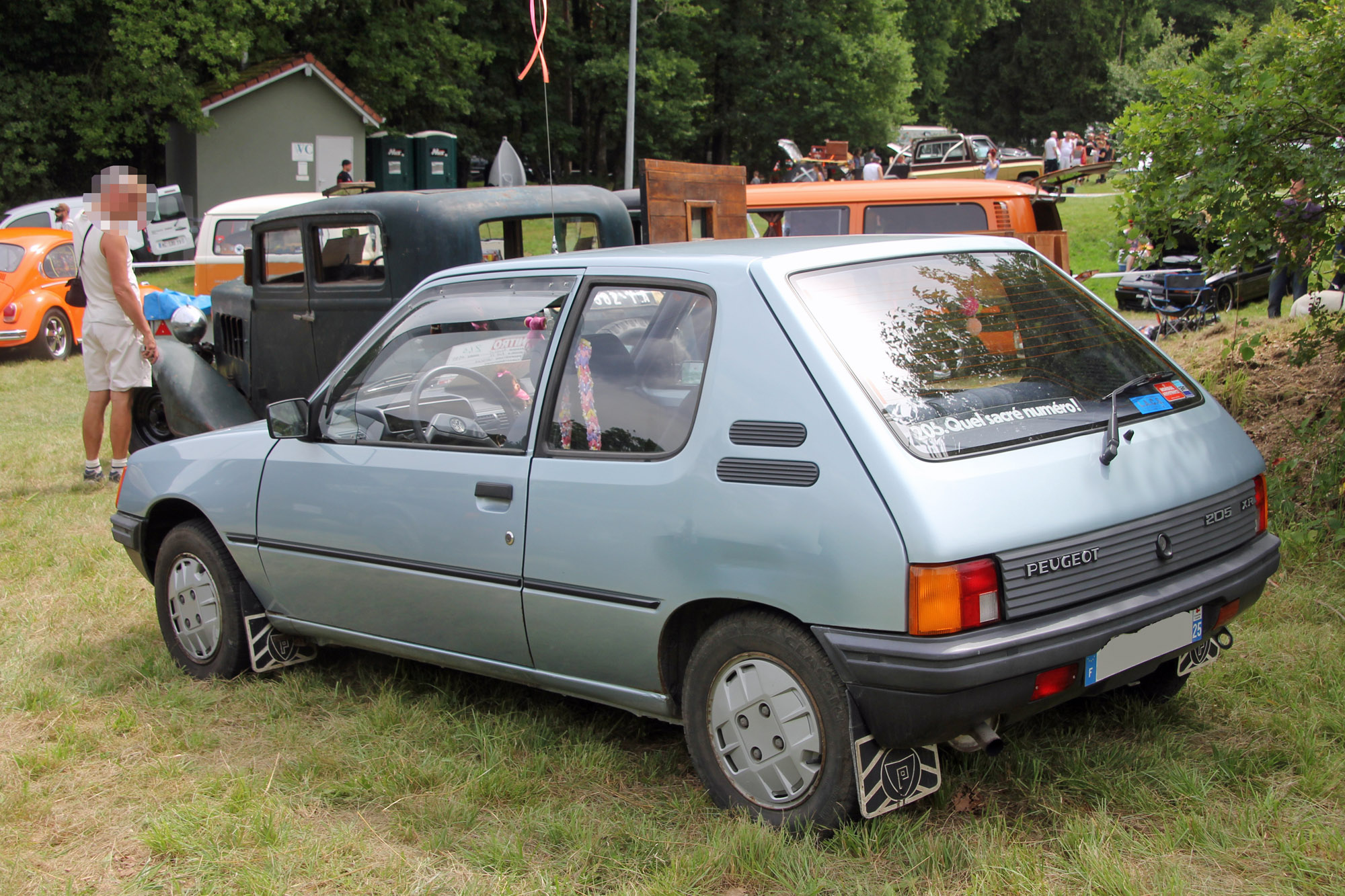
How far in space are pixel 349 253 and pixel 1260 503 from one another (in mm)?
4977

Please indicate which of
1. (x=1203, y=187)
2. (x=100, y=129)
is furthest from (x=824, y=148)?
(x=1203, y=187)

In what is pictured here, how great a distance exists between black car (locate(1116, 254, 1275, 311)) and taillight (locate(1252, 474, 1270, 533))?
8.76 metres

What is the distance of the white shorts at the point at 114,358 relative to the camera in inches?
303

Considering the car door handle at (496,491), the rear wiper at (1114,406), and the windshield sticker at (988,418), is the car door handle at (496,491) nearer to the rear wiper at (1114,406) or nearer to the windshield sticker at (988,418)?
the windshield sticker at (988,418)

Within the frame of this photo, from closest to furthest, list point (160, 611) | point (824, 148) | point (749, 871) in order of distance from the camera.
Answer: point (749, 871) < point (160, 611) < point (824, 148)

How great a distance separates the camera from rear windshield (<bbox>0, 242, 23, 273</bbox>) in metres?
14.3

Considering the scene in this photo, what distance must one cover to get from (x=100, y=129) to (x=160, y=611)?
2631cm

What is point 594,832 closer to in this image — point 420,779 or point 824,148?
point 420,779

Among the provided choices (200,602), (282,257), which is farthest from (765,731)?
(282,257)

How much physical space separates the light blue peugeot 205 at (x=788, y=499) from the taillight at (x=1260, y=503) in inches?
0.7

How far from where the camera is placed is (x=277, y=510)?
13.9ft

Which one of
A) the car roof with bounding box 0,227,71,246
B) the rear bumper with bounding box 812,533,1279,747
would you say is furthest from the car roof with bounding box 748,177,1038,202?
the car roof with bounding box 0,227,71,246

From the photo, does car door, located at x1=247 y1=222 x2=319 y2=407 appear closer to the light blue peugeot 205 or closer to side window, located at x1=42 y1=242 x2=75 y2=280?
the light blue peugeot 205

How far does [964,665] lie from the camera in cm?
267
